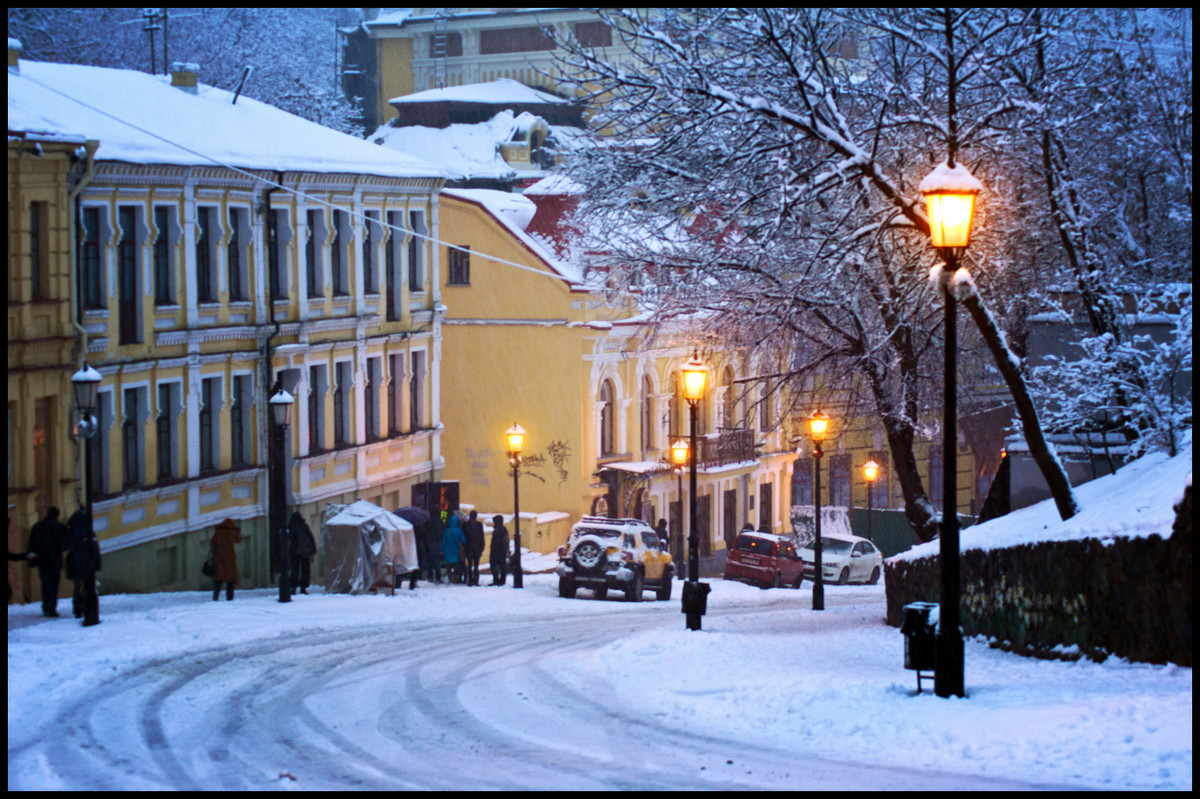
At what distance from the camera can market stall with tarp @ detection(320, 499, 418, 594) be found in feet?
83.1

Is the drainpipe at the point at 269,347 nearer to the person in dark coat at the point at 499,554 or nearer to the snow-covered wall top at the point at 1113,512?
the person in dark coat at the point at 499,554

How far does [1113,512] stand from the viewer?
13125mm

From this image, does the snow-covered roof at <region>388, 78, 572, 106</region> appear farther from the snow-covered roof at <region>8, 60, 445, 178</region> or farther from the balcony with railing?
the snow-covered roof at <region>8, 60, 445, 178</region>

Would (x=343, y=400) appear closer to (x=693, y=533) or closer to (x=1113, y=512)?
(x=693, y=533)

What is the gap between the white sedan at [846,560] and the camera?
120ft

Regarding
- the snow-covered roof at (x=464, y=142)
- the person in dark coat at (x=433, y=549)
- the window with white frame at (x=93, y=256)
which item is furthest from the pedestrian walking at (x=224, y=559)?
the snow-covered roof at (x=464, y=142)

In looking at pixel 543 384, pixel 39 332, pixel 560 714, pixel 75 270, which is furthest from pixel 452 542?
pixel 560 714

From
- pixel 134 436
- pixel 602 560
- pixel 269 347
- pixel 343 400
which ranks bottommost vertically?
pixel 602 560

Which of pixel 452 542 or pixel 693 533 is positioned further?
pixel 452 542

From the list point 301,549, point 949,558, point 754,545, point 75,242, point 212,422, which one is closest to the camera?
point 949,558

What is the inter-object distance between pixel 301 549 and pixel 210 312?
632cm

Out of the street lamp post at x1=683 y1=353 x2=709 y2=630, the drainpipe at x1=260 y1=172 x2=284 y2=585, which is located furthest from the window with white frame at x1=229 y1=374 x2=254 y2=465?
the street lamp post at x1=683 y1=353 x2=709 y2=630

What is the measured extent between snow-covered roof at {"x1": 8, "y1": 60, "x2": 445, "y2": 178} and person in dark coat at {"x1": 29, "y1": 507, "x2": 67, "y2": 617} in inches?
252

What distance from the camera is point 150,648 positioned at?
631 inches
